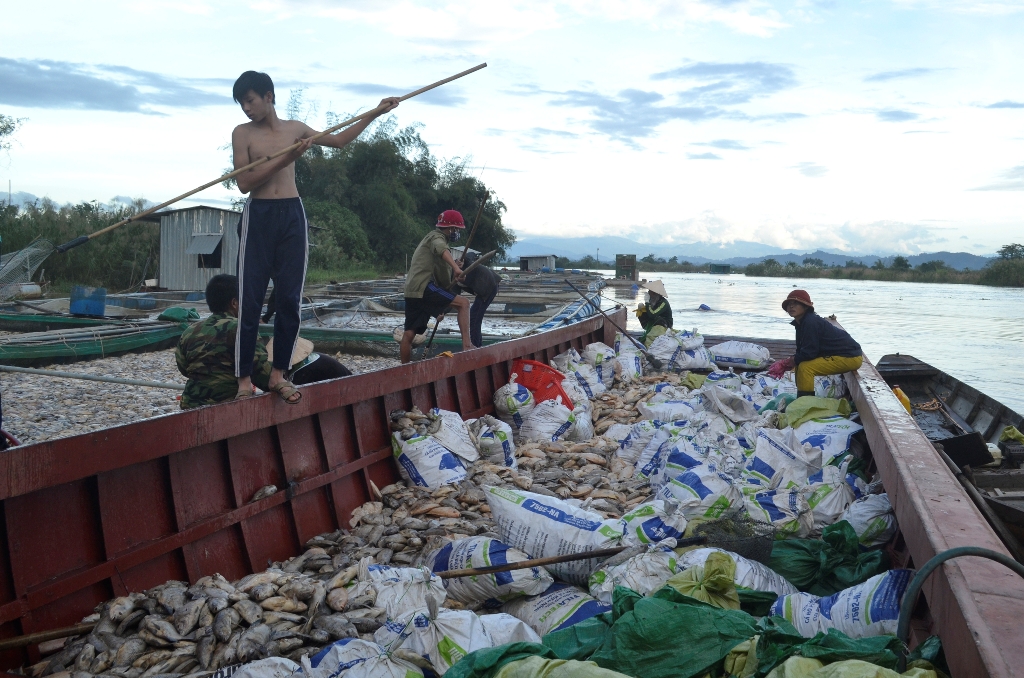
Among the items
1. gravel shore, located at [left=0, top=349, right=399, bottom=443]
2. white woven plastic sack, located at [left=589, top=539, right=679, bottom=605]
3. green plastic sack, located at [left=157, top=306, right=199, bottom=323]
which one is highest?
green plastic sack, located at [left=157, top=306, right=199, bottom=323]

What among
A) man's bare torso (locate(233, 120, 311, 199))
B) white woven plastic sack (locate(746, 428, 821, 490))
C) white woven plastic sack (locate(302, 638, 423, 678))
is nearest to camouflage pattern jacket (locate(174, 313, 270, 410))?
man's bare torso (locate(233, 120, 311, 199))

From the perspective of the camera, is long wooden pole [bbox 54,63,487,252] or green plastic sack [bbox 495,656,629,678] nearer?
green plastic sack [bbox 495,656,629,678]

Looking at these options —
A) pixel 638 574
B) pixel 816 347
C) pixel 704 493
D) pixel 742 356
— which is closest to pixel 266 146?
pixel 638 574

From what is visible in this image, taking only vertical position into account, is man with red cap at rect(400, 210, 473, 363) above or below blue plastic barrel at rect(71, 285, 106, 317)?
above

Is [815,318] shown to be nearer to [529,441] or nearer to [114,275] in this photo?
[529,441]

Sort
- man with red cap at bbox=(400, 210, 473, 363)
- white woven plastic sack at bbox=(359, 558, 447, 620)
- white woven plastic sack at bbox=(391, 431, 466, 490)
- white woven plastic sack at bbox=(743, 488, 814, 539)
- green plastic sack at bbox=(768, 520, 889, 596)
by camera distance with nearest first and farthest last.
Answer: white woven plastic sack at bbox=(359, 558, 447, 620) → green plastic sack at bbox=(768, 520, 889, 596) → white woven plastic sack at bbox=(743, 488, 814, 539) → white woven plastic sack at bbox=(391, 431, 466, 490) → man with red cap at bbox=(400, 210, 473, 363)

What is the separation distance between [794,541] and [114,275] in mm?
22364

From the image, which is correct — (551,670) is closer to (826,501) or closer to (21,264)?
(826,501)

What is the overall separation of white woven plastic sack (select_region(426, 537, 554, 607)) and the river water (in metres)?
12.4

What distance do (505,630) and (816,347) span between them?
5117 mm

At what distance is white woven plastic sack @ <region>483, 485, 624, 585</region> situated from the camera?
2910mm

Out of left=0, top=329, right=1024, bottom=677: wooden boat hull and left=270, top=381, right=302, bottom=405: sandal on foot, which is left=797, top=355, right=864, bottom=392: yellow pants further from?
left=270, top=381, right=302, bottom=405: sandal on foot

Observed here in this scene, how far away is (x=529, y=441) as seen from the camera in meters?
5.27

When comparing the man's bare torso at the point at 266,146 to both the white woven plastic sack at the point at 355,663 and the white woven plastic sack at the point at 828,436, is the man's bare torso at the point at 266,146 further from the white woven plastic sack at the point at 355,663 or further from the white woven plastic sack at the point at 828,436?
the white woven plastic sack at the point at 828,436
